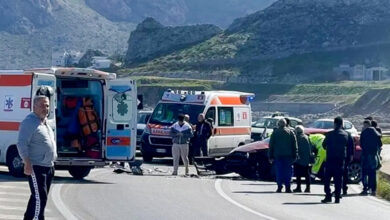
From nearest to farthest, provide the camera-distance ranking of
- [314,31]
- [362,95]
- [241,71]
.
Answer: [362,95] < [241,71] < [314,31]

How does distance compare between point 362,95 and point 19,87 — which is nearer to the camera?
point 19,87

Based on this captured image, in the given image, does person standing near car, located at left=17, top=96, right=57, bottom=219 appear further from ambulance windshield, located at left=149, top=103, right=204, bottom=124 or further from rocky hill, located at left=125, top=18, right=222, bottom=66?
rocky hill, located at left=125, top=18, right=222, bottom=66

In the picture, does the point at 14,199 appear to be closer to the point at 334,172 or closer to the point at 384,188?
the point at 334,172

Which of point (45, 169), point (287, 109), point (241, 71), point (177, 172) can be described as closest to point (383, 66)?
point (241, 71)

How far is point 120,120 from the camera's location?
24.0 m

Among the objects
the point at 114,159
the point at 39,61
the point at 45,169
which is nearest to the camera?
the point at 45,169

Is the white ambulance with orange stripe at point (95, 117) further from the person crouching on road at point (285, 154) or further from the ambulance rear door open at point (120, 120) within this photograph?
the person crouching on road at point (285, 154)

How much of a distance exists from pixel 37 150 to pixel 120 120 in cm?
1076

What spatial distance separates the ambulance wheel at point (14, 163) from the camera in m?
22.4

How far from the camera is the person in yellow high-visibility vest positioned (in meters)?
24.2

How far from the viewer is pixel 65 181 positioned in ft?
74.1

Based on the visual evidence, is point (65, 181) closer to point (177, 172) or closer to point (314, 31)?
point (177, 172)

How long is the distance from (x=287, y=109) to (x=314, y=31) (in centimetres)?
4160

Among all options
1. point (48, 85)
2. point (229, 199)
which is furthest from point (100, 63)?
point (229, 199)
